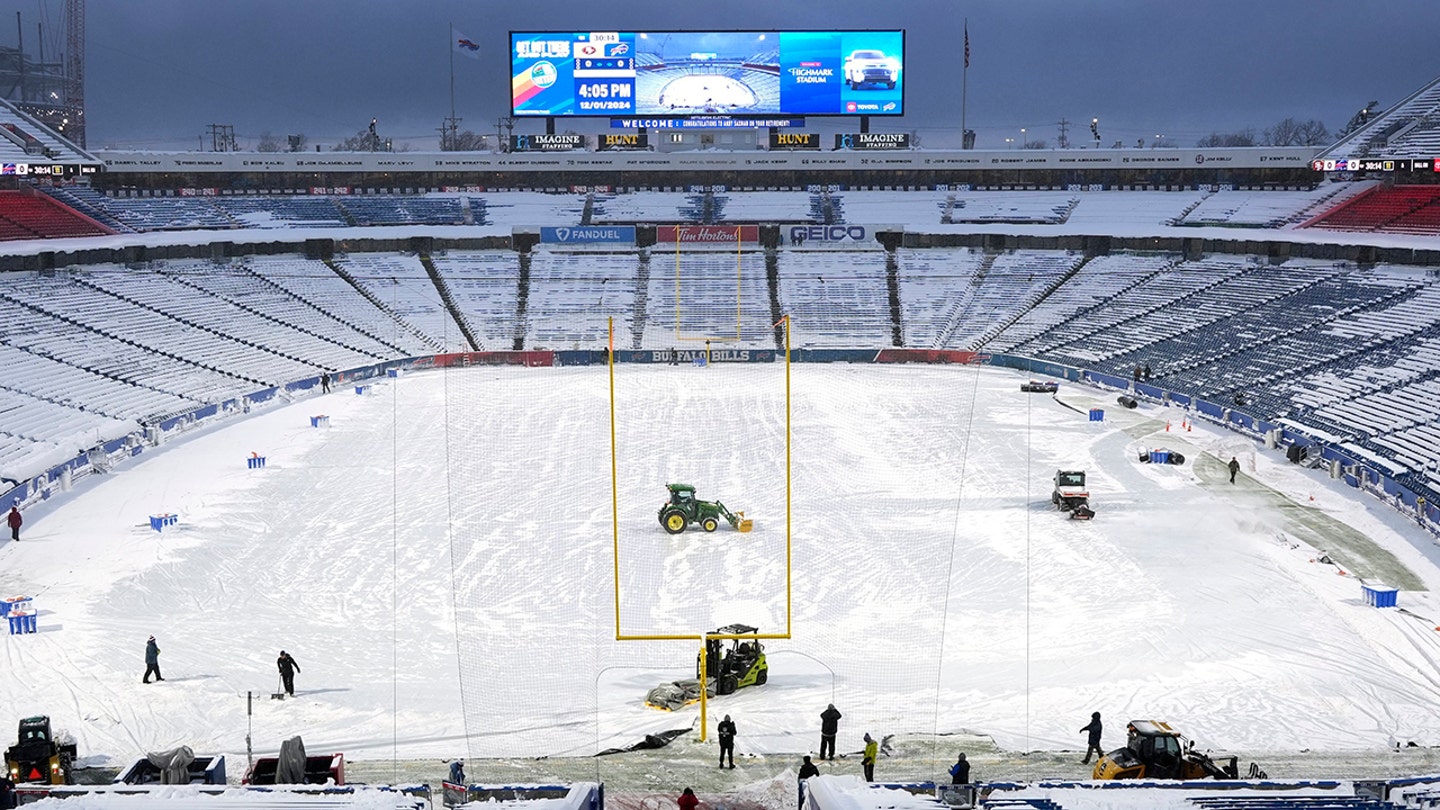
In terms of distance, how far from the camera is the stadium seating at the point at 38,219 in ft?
162

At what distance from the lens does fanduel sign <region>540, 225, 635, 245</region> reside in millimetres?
61719

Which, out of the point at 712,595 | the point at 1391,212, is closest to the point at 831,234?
the point at 1391,212

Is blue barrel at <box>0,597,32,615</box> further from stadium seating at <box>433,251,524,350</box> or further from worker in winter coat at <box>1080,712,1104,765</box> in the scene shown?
stadium seating at <box>433,251,524,350</box>

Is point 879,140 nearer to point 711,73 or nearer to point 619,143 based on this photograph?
point 711,73

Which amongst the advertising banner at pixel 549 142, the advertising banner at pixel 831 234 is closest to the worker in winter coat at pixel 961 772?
the advertising banner at pixel 831 234

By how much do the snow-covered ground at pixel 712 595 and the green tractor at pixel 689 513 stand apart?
0.99ft

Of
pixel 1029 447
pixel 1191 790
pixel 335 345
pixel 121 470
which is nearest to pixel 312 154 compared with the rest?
pixel 335 345

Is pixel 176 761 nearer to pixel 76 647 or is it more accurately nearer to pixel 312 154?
pixel 76 647

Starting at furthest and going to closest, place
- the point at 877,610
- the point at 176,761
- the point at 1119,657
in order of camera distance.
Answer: the point at 877,610, the point at 1119,657, the point at 176,761

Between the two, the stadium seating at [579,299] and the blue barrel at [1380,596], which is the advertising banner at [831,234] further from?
the blue barrel at [1380,596]

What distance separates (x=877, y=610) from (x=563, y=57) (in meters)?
42.1

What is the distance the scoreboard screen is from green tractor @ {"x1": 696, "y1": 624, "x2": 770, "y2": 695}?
140ft

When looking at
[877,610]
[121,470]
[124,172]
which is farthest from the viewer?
[124,172]

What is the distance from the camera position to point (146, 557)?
22.0 m
